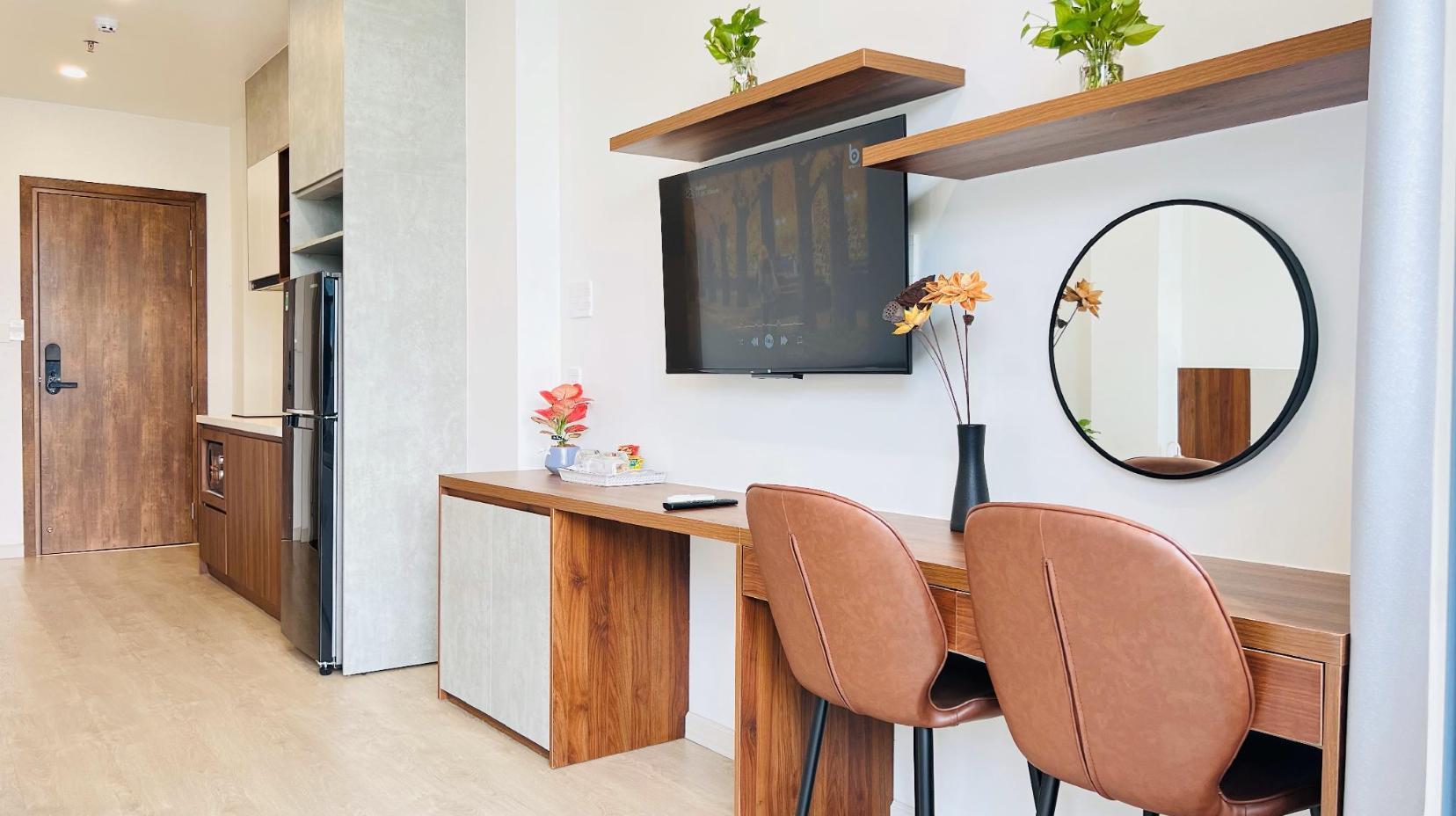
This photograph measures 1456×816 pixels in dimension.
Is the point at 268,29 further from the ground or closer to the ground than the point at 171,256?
further from the ground

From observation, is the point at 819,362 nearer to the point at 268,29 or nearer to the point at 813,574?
the point at 813,574

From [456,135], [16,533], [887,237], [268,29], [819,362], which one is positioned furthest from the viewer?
[16,533]

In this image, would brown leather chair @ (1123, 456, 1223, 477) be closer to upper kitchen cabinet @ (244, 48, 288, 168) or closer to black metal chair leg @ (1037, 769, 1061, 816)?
black metal chair leg @ (1037, 769, 1061, 816)

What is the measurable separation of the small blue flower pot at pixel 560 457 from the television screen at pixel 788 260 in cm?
57

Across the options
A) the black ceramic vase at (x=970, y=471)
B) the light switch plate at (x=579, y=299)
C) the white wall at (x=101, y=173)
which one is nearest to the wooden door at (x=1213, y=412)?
the black ceramic vase at (x=970, y=471)

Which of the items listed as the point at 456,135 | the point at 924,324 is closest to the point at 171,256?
the point at 456,135

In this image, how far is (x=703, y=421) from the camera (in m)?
3.22

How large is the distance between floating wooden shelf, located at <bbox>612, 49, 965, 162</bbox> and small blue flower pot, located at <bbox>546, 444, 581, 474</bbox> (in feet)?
3.38

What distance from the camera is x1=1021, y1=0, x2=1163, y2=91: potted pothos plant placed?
1858mm

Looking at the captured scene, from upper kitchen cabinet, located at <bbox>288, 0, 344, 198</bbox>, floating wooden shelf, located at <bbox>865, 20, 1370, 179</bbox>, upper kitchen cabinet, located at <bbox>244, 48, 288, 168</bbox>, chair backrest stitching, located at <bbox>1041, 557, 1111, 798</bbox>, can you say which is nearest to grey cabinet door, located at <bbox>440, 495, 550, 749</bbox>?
upper kitchen cabinet, located at <bbox>288, 0, 344, 198</bbox>

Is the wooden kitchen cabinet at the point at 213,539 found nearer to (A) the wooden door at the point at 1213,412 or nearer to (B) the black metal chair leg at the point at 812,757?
(B) the black metal chair leg at the point at 812,757

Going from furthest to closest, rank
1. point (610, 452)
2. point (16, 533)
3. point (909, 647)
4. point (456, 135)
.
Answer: point (16, 533) < point (456, 135) < point (610, 452) < point (909, 647)

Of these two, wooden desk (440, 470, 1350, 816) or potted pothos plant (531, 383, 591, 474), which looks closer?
wooden desk (440, 470, 1350, 816)

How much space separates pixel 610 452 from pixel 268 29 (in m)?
3.11
